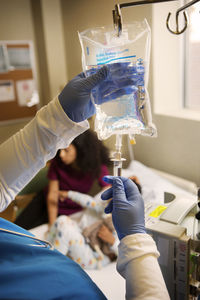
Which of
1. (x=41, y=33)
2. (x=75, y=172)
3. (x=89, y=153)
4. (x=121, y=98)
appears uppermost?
(x=41, y=33)

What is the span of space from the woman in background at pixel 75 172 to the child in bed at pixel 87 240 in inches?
10.6

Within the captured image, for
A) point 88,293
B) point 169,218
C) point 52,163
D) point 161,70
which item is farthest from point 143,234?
point 52,163

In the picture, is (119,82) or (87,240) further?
(87,240)

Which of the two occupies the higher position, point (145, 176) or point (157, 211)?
point (157, 211)

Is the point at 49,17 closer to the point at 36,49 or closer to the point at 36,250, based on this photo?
the point at 36,49

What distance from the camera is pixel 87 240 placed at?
148 cm

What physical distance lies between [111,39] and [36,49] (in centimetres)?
218

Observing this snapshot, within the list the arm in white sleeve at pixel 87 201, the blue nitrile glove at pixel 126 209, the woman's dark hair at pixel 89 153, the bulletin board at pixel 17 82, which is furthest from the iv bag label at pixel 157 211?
the bulletin board at pixel 17 82

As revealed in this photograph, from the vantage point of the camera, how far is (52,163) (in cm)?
190

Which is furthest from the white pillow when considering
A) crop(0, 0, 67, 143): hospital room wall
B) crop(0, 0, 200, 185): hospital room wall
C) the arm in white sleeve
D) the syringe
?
crop(0, 0, 67, 143): hospital room wall

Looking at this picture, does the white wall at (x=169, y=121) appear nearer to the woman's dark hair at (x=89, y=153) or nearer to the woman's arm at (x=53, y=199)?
the woman's dark hair at (x=89, y=153)

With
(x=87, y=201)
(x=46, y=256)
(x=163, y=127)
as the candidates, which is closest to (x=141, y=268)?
(x=46, y=256)

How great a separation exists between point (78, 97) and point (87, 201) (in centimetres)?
106

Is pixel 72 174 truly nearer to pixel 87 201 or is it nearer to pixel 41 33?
pixel 87 201
